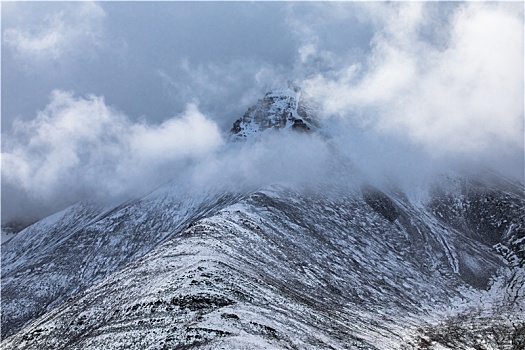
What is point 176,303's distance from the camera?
5012cm

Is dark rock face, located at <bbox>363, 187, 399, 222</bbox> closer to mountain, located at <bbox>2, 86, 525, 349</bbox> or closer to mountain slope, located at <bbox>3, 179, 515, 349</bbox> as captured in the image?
mountain, located at <bbox>2, 86, 525, 349</bbox>

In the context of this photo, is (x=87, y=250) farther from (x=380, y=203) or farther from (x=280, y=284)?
(x=380, y=203)

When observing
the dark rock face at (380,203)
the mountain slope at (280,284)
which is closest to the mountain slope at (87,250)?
the mountain slope at (280,284)

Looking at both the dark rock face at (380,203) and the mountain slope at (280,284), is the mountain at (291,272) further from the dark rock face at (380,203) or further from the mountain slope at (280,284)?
the dark rock face at (380,203)

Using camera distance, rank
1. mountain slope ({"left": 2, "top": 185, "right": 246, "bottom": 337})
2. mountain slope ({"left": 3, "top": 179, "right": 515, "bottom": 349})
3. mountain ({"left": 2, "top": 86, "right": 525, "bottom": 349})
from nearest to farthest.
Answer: mountain slope ({"left": 3, "top": 179, "right": 515, "bottom": 349}), mountain ({"left": 2, "top": 86, "right": 525, "bottom": 349}), mountain slope ({"left": 2, "top": 185, "right": 246, "bottom": 337})

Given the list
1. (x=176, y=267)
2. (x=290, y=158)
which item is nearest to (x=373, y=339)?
(x=176, y=267)

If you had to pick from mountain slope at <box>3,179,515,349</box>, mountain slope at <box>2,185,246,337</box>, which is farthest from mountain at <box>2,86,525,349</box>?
mountain slope at <box>2,185,246,337</box>

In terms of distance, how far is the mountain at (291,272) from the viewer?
5107 centimetres

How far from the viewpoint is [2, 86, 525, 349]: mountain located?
168ft

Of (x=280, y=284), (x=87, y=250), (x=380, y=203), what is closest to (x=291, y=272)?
(x=280, y=284)

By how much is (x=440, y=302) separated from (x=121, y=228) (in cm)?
12119

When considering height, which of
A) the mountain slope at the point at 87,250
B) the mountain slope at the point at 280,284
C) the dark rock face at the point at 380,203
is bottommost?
the mountain slope at the point at 280,284

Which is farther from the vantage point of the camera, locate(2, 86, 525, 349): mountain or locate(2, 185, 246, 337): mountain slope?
locate(2, 185, 246, 337): mountain slope

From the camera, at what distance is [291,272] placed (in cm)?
8144
